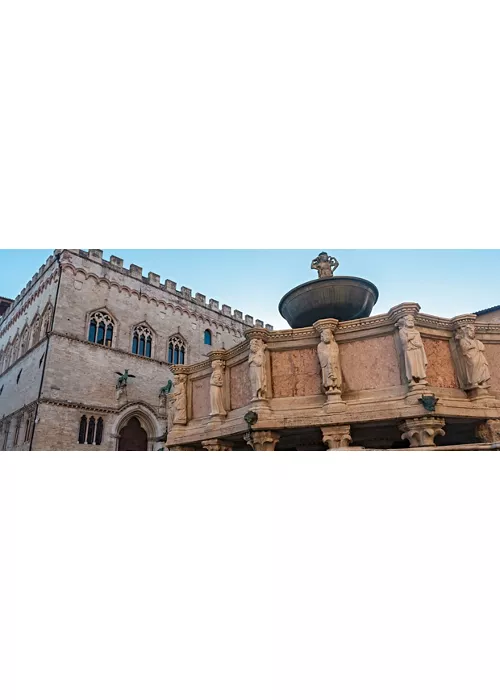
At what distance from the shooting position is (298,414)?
5652 millimetres

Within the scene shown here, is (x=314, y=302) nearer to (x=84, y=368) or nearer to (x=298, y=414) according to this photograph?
(x=298, y=414)

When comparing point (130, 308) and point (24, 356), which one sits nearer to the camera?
point (24, 356)

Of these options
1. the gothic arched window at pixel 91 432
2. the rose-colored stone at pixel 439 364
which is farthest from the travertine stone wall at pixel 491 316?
the gothic arched window at pixel 91 432

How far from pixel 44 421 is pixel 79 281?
25.1ft

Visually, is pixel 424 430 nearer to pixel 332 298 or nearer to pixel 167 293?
pixel 332 298

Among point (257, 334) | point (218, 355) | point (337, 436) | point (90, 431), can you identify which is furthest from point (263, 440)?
point (90, 431)

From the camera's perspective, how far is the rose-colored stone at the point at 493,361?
5.84m

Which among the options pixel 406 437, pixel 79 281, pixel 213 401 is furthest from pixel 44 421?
pixel 406 437

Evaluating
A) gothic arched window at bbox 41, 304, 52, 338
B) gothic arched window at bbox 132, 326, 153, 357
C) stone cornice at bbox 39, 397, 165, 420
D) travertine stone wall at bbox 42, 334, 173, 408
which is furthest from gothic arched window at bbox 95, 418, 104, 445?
gothic arched window at bbox 41, 304, 52, 338

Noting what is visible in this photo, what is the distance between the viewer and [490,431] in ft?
17.6

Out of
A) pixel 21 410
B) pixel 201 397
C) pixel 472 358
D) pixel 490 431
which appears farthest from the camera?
pixel 21 410

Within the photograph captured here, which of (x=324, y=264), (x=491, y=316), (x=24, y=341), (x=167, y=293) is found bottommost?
(x=324, y=264)

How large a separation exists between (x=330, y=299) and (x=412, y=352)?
7.73ft

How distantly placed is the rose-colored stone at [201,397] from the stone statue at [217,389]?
1.50ft
